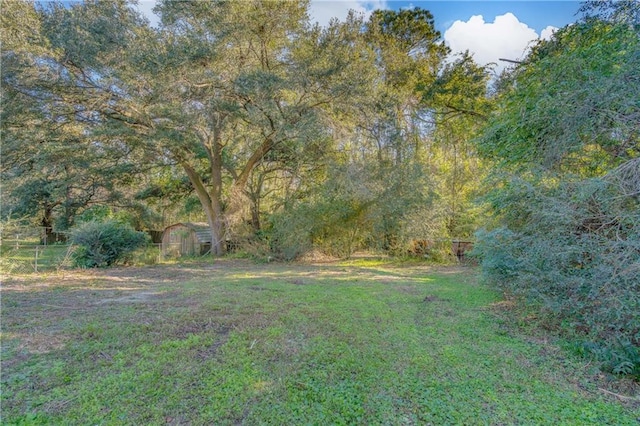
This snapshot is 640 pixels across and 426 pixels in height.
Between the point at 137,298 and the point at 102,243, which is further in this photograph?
the point at 102,243

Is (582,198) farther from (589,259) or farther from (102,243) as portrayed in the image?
(102,243)

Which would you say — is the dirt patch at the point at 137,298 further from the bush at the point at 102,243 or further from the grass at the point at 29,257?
the bush at the point at 102,243

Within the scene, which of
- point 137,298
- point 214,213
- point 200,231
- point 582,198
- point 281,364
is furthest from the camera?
point 200,231

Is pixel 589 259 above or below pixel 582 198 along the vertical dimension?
below

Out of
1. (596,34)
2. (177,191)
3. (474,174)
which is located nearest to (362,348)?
(596,34)

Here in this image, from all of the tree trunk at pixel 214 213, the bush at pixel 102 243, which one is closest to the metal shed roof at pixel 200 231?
the tree trunk at pixel 214 213

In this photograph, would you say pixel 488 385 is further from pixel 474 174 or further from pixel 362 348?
pixel 474 174

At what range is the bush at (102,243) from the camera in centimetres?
827

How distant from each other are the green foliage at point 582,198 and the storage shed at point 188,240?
1216 cm

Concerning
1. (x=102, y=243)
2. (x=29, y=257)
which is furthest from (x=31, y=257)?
(x=102, y=243)

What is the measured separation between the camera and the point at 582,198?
3.21 meters

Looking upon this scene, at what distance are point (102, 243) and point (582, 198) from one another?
10.1 meters

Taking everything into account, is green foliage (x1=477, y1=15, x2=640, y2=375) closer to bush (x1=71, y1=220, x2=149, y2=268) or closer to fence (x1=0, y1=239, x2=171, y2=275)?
bush (x1=71, y1=220, x2=149, y2=268)

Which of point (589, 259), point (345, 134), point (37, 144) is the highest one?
point (345, 134)
